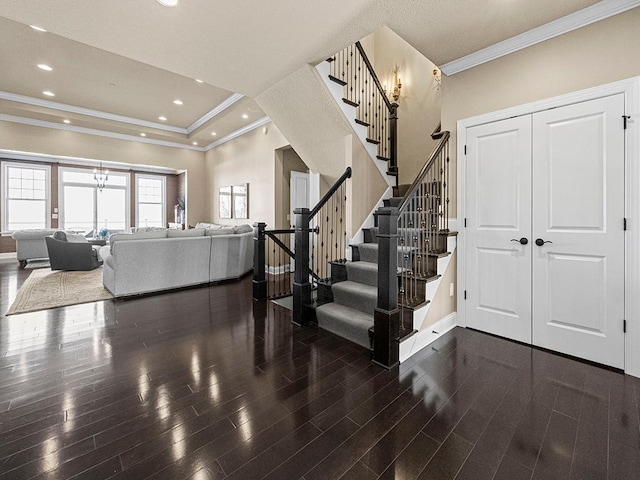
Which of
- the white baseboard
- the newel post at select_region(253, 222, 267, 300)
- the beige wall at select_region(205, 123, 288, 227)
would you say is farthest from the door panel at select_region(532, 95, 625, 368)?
the beige wall at select_region(205, 123, 288, 227)

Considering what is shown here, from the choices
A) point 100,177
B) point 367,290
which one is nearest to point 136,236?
point 367,290

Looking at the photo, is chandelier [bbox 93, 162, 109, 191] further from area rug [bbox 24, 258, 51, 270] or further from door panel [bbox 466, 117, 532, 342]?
door panel [bbox 466, 117, 532, 342]

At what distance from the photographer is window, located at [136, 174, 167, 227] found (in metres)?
10.7

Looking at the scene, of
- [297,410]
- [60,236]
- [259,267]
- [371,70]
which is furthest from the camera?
[60,236]

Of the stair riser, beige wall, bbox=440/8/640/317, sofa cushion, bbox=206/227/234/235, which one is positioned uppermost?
beige wall, bbox=440/8/640/317

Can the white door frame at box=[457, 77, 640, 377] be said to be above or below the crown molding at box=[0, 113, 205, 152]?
below

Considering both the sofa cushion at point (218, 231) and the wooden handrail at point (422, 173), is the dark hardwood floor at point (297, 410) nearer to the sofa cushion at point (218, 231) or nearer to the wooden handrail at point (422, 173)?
the wooden handrail at point (422, 173)

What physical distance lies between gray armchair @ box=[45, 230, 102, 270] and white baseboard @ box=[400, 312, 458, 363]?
698 centimetres

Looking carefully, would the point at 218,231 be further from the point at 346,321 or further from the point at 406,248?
the point at 406,248

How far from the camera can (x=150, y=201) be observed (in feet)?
35.8

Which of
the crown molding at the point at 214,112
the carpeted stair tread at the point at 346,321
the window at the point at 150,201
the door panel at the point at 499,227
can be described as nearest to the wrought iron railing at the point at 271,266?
the carpeted stair tread at the point at 346,321

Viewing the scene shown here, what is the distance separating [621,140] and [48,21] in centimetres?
493

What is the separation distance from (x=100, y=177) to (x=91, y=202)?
0.89 m

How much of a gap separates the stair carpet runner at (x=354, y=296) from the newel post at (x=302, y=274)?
0.18m
